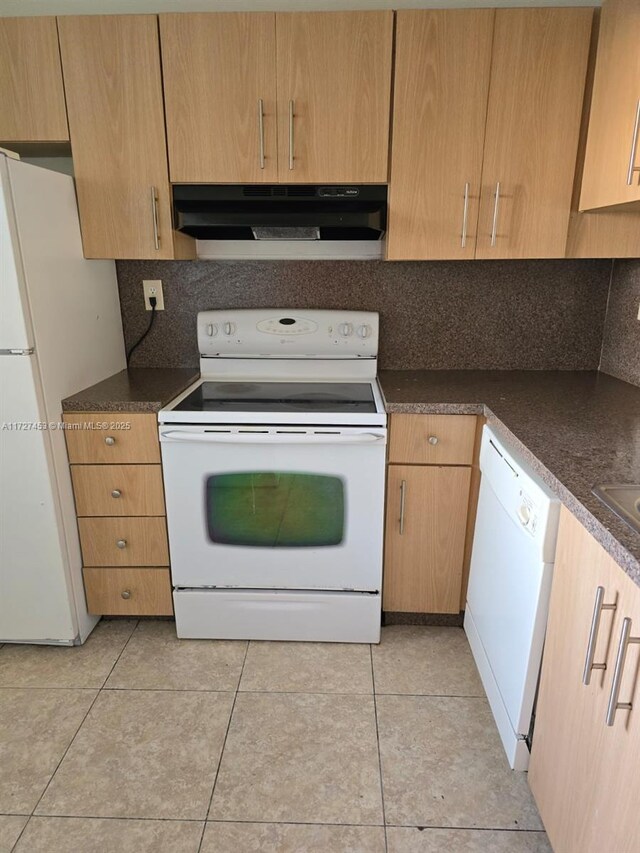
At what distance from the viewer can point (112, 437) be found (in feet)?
5.82

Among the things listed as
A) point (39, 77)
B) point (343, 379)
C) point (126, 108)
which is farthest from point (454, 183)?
point (39, 77)

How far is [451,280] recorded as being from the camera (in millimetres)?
2146

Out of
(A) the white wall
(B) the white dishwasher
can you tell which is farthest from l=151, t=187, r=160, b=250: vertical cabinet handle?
(B) the white dishwasher

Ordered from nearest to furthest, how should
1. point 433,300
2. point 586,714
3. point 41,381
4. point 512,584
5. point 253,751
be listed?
point 586,714
point 512,584
point 253,751
point 41,381
point 433,300

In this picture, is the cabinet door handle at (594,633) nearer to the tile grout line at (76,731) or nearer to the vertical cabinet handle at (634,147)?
the vertical cabinet handle at (634,147)

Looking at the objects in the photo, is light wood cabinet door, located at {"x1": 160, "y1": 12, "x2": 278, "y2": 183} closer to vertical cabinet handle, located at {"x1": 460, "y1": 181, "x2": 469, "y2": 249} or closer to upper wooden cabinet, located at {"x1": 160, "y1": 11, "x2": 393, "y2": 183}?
upper wooden cabinet, located at {"x1": 160, "y1": 11, "x2": 393, "y2": 183}

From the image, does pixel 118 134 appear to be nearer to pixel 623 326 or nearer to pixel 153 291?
pixel 153 291

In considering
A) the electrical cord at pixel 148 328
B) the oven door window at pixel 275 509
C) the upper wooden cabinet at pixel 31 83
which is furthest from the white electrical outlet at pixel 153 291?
the oven door window at pixel 275 509

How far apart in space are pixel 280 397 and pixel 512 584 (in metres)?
1.00

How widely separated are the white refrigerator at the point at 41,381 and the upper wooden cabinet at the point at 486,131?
112 cm

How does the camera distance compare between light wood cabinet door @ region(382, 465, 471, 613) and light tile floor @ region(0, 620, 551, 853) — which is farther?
light wood cabinet door @ region(382, 465, 471, 613)

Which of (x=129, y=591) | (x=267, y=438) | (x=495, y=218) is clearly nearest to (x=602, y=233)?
(x=495, y=218)

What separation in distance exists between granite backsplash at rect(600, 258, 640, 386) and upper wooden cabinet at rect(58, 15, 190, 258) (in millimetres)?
1695

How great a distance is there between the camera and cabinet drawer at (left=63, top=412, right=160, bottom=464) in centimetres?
176
